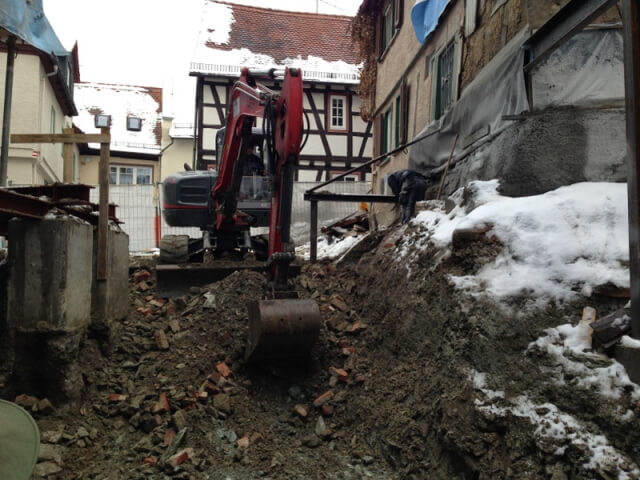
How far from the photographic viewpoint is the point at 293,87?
4855mm

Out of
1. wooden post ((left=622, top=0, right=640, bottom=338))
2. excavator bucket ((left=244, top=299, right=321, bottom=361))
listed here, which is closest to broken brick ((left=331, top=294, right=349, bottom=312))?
excavator bucket ((left=244, top=299, right=321, bottom=361))

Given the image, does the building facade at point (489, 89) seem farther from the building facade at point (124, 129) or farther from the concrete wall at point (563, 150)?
the building facade at point (124, 129)

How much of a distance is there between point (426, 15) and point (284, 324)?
675 centimetres

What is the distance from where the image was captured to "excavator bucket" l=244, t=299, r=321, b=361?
4.72 meters

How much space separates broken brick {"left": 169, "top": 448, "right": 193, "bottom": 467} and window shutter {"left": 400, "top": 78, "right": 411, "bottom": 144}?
26.6 feet

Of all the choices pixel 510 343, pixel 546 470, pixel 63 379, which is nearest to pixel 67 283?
pixel 63 379

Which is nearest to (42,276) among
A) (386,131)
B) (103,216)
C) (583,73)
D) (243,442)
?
(103,216)

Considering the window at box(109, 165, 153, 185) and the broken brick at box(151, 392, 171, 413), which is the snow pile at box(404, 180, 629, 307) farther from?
the window at box(109, 165, 153, 185)

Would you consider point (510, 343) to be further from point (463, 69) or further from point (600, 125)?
point (463, 69)

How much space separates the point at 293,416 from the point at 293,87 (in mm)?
2901

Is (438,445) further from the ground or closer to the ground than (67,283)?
closer to the ground

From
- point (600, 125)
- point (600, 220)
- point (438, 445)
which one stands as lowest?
point (438, 445)

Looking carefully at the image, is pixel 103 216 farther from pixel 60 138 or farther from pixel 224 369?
pixel 224 369

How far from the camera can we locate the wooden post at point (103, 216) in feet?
17.8
